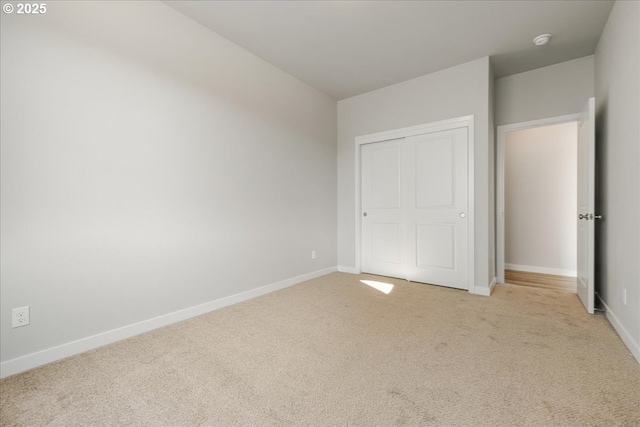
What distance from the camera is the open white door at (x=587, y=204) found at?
2.56 meters

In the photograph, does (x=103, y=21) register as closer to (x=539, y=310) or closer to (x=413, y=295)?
(x=413, y=295)

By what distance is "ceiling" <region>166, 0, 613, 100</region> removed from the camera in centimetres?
245

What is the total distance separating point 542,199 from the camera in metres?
4.53

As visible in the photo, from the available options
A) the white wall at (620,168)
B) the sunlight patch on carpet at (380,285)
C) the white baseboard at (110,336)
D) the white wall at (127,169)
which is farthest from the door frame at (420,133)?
the white baseboard at (110,336)

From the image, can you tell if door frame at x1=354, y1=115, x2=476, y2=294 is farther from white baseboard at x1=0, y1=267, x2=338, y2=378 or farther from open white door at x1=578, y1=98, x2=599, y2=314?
white baseboard at x1=0, y1=267, x2=338, y2=378

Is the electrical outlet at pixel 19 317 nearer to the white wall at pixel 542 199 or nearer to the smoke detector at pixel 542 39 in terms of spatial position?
the smoke detector at pixel 542 39


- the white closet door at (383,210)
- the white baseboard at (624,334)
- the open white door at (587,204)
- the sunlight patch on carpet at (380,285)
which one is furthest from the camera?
the white closet door at (383,210)

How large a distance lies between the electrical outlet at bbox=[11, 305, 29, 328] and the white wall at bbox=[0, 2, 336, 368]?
3 cm

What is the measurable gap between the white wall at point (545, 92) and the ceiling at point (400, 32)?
15 centimetres

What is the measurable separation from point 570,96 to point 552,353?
3200mm

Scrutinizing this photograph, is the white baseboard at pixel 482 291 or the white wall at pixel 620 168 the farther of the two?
the white baseboard at pixel 482 291

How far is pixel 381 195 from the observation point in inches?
165

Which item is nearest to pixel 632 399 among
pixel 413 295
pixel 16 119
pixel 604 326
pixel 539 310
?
pixel 604 326

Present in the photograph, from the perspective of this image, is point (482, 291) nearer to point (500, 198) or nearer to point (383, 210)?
point (500, 198)
